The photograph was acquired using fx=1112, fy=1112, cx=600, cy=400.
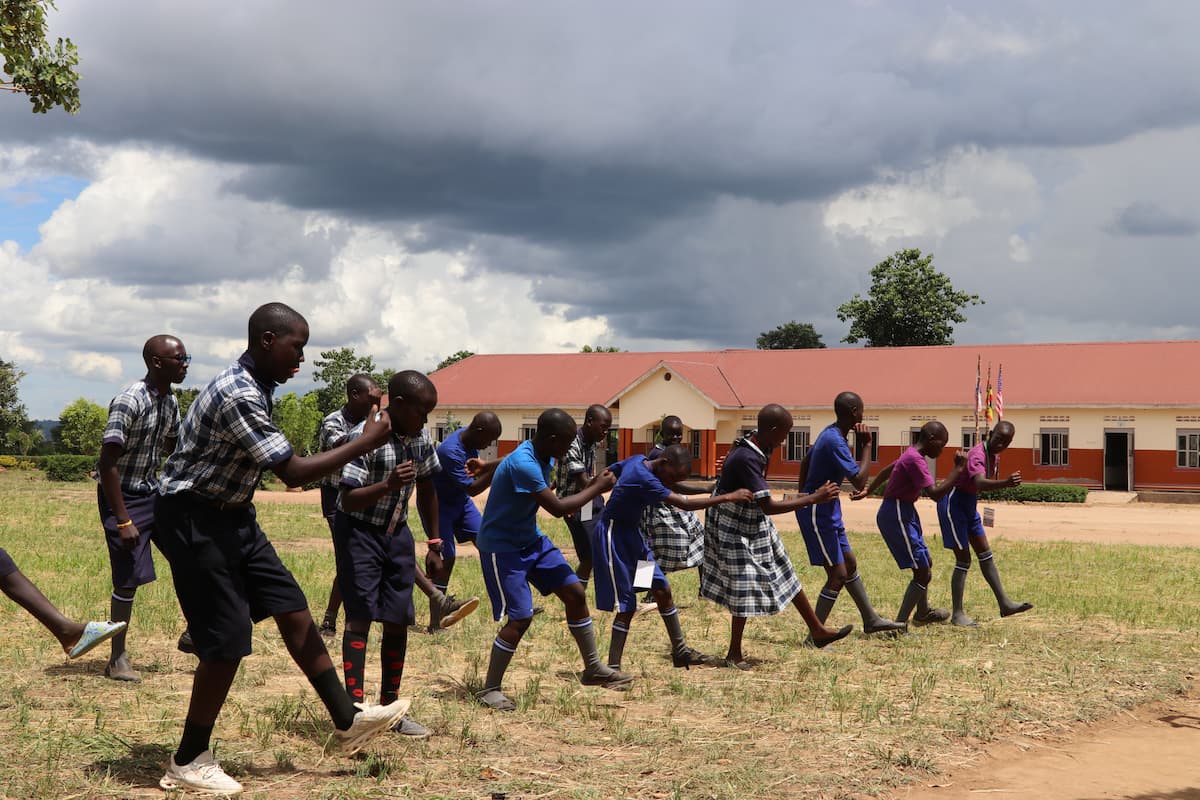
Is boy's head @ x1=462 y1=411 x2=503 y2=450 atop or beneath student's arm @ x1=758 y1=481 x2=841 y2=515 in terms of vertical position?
atop

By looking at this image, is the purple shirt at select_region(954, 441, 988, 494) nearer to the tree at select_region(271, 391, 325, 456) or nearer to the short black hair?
the short black hair

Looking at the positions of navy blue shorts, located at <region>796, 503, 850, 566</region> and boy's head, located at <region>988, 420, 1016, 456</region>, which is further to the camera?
boy's head, located at <region>988, 420, 1016, 456</region>

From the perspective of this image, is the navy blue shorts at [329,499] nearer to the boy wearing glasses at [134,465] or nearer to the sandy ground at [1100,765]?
the boy wearing glasses at [134,465]

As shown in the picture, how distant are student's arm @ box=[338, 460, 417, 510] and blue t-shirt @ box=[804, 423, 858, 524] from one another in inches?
162

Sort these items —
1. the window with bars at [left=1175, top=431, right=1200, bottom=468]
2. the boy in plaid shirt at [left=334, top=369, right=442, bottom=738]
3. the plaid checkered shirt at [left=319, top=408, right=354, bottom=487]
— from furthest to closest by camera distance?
1. the window with bars at [left=1175, top=431, right=1200, bottom=468]
2. the plaid checkered shirt at [left=319, top=408, right=354, bottom=487]
3. the boy in plaid shirt at [left=334, top=369, right=442, bottom=738]

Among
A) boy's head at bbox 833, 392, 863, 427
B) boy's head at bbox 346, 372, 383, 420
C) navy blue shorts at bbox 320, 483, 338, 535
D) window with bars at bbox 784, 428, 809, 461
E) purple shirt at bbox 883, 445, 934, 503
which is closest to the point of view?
boy's head at bbox 346, 372, 383, 420

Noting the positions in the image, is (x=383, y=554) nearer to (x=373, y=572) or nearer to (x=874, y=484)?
(x=373, y=572)

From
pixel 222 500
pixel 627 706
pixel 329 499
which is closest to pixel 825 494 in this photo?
pixel 627 706

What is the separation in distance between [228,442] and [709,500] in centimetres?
349

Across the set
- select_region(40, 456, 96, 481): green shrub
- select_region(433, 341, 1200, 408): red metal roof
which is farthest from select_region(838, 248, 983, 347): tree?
select_region(40, 456, 96, 481): green shrub

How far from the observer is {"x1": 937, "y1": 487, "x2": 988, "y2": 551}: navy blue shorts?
9930mm

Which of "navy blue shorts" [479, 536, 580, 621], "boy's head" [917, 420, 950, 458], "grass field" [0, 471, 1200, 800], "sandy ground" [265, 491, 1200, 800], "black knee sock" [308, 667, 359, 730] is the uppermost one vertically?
"boy's head" [917, 420, 950, 458]

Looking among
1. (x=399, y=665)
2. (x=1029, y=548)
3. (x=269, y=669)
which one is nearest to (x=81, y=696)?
(x=269, y=669)

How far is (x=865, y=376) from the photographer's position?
38625 mm
